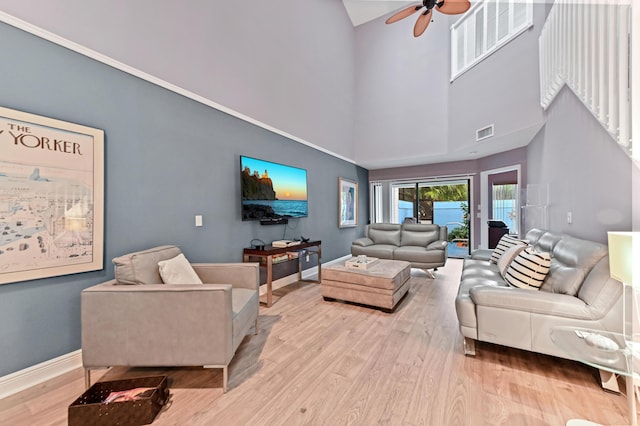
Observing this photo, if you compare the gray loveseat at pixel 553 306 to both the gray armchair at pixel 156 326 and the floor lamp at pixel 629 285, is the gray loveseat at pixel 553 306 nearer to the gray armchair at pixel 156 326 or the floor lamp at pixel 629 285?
the floor lamp at pixel 629 285

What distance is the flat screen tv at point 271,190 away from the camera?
3.30m

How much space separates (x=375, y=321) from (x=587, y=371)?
1.64 m

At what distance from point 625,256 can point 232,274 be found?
8.93 ft

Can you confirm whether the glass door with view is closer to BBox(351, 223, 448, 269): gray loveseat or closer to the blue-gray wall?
BBox(351, 223, 448, 269): gray loveseat

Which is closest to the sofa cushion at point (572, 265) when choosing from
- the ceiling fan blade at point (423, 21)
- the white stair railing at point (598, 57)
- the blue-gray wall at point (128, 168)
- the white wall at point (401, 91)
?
the white stair railing at point (598, 57)

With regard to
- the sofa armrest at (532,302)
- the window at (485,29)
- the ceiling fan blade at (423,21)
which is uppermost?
the window at (485,29)

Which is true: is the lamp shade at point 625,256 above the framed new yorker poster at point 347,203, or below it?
below

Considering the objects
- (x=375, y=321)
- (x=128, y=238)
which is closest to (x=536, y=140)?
(x=375, y=321)

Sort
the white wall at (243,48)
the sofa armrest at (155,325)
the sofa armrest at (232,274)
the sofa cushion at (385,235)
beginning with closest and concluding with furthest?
the sofa armrest at (155,325)
the white wall at (243,48)
the sofa armrest at (232,274)
the sofa cushion at (385,235)

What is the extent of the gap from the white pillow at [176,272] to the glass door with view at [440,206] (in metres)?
5.96

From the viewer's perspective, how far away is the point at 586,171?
8.21 ft

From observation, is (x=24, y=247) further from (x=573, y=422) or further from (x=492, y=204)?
(x=492, y=204)

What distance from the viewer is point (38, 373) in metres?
1.79

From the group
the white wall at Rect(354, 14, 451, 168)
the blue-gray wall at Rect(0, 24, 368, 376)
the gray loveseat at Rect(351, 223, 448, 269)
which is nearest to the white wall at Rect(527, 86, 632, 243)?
the gray loveseat at Rect(351, 223, 448, 269)
